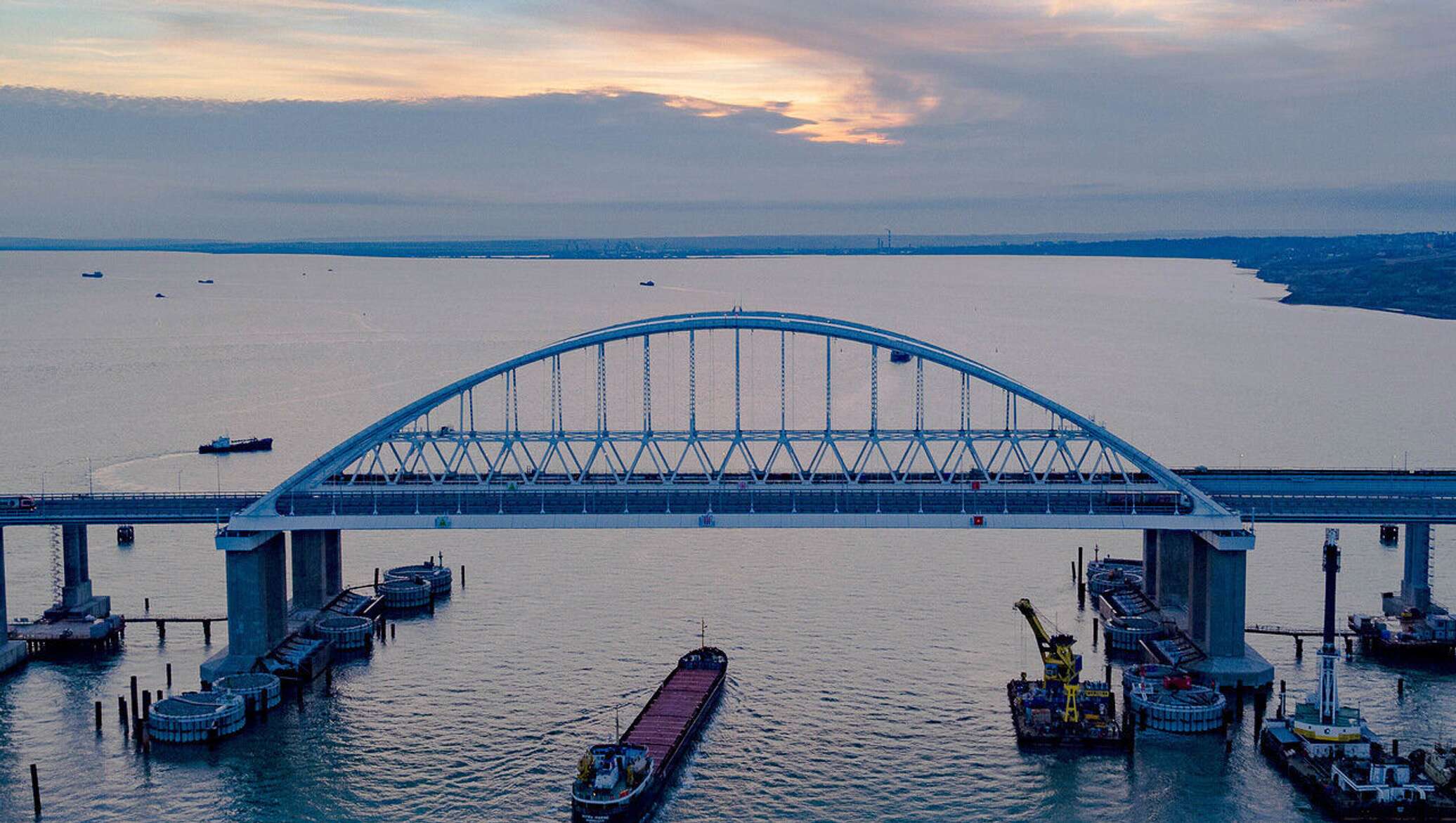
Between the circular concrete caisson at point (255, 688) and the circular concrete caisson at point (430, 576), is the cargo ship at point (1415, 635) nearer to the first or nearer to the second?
the circular concrete caisson at point (430, 576)

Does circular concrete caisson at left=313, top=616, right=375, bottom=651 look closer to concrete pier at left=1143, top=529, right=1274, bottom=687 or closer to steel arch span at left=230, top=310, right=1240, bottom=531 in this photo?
steel arch span at left=230, top=310, right=1240, bottom=531

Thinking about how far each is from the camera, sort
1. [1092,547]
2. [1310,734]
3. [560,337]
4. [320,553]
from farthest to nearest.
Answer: [560,337]
[1092,547]
[320,553]
[1310,734]

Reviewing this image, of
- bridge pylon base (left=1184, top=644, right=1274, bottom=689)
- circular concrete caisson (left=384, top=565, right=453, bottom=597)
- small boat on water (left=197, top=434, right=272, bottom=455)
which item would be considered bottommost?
bridge pylon base (left=1184, top=644, right=1274, bottom=689)

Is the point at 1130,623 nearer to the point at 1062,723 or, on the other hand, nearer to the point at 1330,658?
the point at 1062,723

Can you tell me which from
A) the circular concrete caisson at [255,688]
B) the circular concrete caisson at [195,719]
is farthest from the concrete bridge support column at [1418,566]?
the circular concrete caisson at [195,719]

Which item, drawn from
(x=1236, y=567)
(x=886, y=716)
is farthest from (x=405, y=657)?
(x=1236, y=567)

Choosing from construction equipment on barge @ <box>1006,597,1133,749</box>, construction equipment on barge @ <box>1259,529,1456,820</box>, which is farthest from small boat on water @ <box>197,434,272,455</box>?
construction equipment on barge @ <box>1259,529,1456,820</box>

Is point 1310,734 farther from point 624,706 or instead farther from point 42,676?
point 42,676
